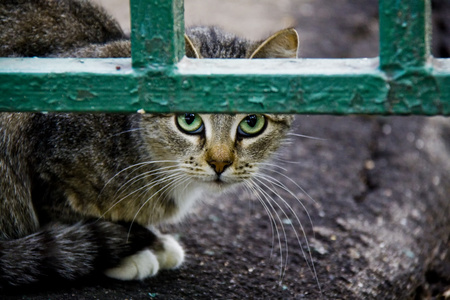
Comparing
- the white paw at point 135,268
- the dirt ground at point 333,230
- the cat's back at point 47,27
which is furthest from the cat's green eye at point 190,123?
the cat's back at point 47,27

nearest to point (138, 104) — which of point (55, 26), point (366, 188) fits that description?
point (55, 26)

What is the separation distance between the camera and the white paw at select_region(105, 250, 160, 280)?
2402 millimetres

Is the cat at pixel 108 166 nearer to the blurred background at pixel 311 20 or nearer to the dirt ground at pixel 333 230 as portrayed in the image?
the dirt ground at pixel 333 230

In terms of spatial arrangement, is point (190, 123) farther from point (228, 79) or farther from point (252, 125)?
point (228, 79)

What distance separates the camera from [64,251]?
2291 millimetres

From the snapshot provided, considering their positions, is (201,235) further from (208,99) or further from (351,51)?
(351,51)

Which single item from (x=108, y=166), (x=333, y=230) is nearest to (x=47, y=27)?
(x=108, y=166)

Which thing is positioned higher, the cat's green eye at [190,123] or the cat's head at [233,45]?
the cat's head at [233,45]

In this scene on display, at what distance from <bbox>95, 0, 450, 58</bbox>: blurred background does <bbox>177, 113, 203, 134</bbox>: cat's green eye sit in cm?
239

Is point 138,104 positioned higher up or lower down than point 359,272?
higher up

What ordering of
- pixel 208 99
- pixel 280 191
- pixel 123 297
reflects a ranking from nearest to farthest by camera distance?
1. pixel 208 99
2. pixel 123 297
3. pixel 280 191

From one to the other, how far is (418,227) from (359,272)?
705 millimetres

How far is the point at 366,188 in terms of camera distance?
11.5 ft

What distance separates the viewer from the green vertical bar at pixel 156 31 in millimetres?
1480
